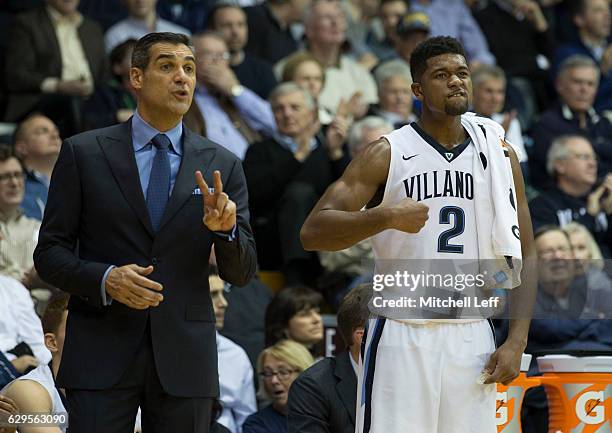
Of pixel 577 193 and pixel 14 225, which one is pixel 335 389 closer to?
pixel 14 225

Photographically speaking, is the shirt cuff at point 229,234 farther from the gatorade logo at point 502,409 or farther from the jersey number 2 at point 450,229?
the gatorade logo at point 502,409

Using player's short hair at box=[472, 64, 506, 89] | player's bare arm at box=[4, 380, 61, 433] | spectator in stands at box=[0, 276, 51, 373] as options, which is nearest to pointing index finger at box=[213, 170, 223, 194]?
player's bare arm at box=[4, 380, 61, 433]

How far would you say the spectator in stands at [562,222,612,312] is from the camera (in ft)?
22.9

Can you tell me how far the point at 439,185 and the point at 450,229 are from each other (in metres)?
0.19

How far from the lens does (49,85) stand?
10117mm

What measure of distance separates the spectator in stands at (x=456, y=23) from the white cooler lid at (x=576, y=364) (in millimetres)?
7664

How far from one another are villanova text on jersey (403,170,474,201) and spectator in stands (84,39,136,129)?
525cm

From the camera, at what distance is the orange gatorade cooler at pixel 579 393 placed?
5.42 meters

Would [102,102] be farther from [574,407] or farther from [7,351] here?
[574,407]

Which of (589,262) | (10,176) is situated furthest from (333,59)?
(589,262)

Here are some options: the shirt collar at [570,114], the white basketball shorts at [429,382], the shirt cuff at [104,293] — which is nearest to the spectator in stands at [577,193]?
the shirt collar at [570,114]

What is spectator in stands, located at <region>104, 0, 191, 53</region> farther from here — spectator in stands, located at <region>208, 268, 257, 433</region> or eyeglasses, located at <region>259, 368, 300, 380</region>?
eyeglasses, located at <region>259, 368, 300, 380</region>

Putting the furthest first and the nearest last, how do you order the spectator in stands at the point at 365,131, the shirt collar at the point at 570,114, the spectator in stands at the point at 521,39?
the spectator in stands at the point at 521,39, the shirt collar at the point at 570,114, the spectator in stands at the point at 365,131

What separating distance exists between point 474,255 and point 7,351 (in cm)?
331
